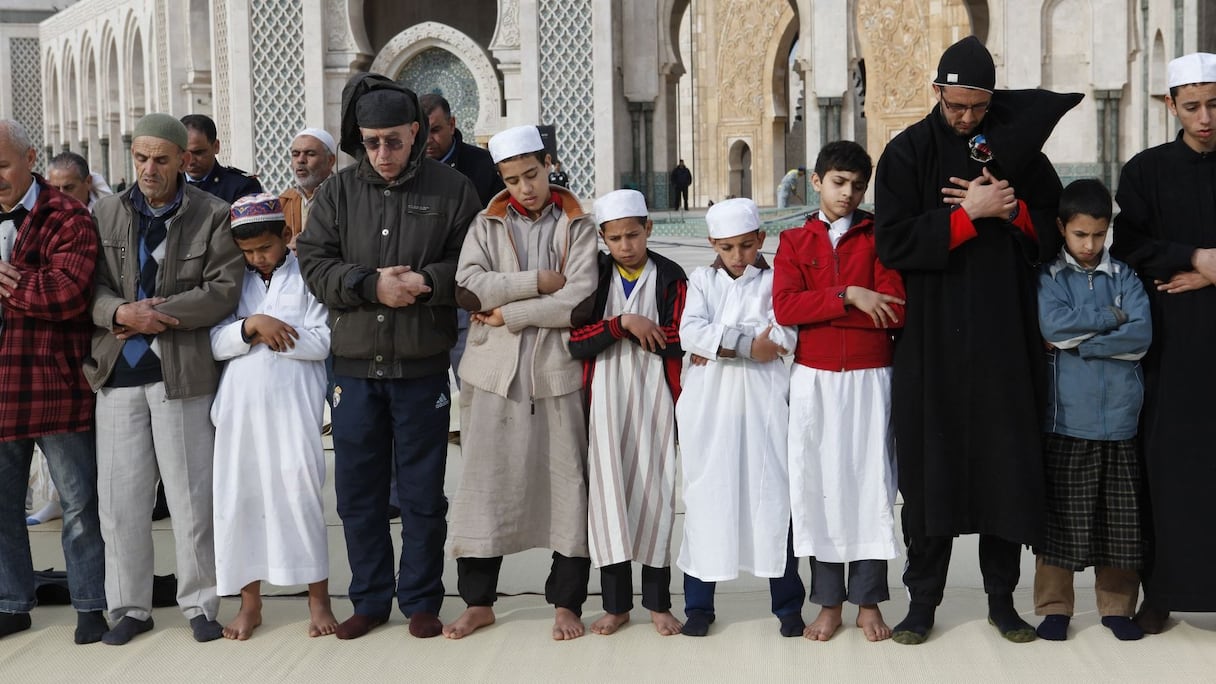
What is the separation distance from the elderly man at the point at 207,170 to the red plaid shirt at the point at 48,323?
1.05m

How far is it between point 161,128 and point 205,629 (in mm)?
1411

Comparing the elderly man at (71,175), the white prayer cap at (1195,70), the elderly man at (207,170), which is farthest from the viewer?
the elderly man at (71,175)

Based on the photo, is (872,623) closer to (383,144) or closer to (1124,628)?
(1124,628)

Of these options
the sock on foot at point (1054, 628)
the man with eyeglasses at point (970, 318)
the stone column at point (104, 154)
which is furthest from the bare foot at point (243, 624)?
the stone column at point (104, 154)

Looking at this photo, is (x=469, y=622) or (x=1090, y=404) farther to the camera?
(x=469, y=622)

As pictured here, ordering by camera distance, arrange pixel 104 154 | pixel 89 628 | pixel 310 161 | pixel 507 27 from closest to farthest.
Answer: pixel 89 628 < pixel 310 161 < pixel 507 27 < pixel 104 154

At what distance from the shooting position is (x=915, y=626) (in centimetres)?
324

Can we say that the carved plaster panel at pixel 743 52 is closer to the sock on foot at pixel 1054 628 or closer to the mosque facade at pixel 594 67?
the mosque facade at pixel 594 67

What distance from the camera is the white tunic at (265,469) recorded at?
3381 millimetres

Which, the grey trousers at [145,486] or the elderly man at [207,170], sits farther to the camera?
the elderly man at [207,170]

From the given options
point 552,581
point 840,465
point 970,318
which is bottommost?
point 552,581

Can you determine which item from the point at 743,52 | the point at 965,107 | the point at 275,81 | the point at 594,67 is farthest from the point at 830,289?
the point at 743,52

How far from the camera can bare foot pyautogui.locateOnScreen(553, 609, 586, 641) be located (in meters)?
3.34

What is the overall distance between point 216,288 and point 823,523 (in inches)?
70.7
